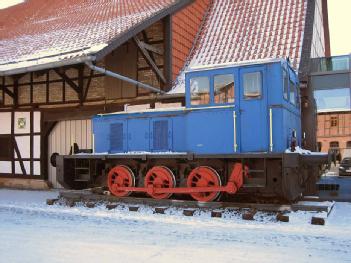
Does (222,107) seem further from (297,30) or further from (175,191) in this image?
(297,30)

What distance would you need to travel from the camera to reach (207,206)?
8.41m

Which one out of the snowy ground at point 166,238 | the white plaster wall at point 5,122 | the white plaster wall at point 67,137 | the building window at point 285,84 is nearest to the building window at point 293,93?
the building window at point 285,84

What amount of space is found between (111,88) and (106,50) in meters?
3.55

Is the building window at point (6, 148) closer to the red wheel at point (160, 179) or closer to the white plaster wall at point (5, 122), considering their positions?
the white plaster wall at point (5, 122)

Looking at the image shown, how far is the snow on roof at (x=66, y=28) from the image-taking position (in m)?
10.8

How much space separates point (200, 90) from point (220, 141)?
1.21 m

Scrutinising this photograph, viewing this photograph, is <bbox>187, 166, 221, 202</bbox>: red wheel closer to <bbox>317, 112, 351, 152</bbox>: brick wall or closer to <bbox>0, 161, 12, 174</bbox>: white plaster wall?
<bbox>0, 161, 12, 174</bbox>: white plaster wall

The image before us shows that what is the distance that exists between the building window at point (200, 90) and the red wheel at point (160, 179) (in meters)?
1.79

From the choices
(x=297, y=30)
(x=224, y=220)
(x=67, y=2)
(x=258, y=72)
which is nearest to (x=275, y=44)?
(x=297, y=30)

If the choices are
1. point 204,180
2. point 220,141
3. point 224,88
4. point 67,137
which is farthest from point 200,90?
point 67,137

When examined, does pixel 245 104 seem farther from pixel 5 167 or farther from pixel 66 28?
pixel 5 167

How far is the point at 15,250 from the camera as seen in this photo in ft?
17.9

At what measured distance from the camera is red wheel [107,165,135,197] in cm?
989

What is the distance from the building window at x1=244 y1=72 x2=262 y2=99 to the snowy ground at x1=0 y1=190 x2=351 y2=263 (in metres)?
2.42
